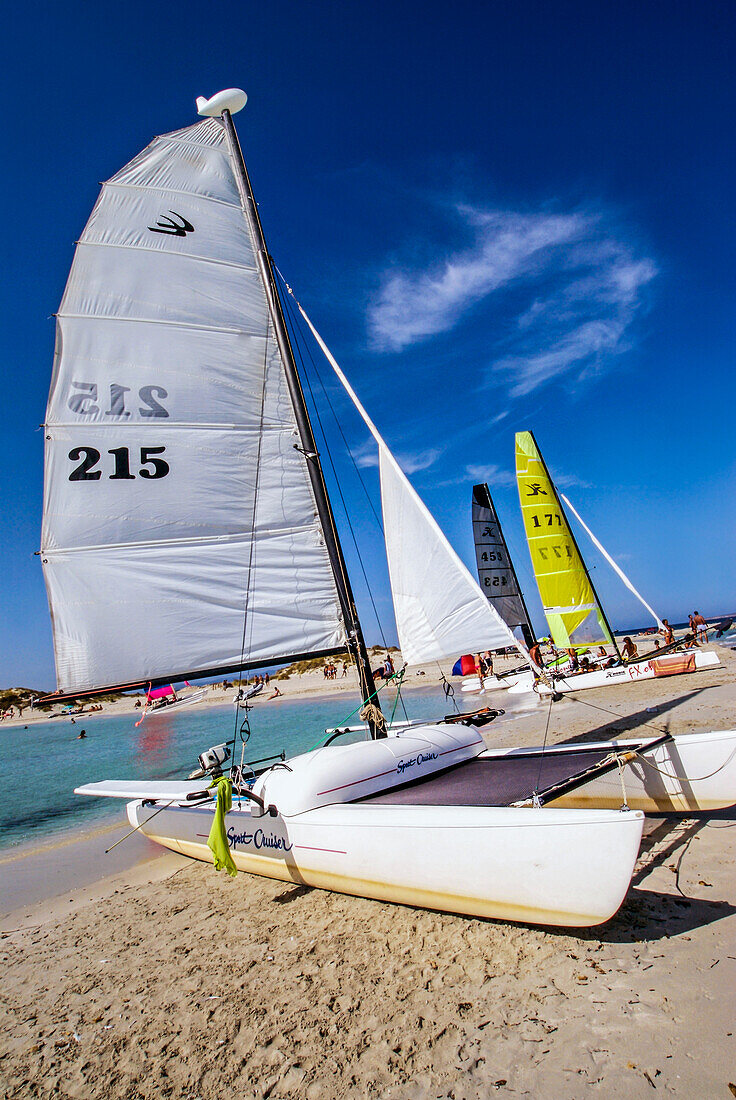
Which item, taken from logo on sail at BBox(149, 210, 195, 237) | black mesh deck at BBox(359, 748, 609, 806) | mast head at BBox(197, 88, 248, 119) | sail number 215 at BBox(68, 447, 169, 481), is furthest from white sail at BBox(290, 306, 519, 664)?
mast head at BBox(197, 88, 248, 119)

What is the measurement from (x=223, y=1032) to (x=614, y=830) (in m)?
2.61

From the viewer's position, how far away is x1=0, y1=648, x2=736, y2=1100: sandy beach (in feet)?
7.92

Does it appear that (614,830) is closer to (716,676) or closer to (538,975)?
(538,975)

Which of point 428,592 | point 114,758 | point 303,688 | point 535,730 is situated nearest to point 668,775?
point 428,592

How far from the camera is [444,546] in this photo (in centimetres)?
561

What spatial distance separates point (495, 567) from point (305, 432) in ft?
51.6

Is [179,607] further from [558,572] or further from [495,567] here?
[495,567]

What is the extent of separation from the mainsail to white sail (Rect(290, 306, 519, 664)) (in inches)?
564

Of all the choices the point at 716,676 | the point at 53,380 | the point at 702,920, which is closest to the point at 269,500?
the point at 53,380

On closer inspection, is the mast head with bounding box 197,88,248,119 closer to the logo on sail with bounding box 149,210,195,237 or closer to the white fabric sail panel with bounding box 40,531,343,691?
the logo on sail with bounding box 149,210,195,237

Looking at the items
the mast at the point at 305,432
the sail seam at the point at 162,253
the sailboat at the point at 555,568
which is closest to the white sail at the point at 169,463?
the sail seam at the point at 162,253

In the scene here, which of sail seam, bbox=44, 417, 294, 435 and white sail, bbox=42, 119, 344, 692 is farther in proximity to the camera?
sail seam, bbox=44, 417, 294, 435

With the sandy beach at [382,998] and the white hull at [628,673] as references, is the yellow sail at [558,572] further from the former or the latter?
the sandy beach at [382,998]

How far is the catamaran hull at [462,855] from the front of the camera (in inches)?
118
